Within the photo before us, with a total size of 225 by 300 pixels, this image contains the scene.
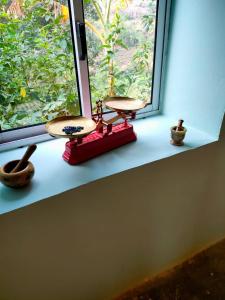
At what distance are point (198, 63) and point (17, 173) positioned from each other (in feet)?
2.73

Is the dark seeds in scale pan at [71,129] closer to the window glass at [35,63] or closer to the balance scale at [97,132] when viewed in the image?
the balance scale at [97,132]

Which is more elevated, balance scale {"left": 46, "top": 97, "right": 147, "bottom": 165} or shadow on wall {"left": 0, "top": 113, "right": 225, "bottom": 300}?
balance scale {"left": 46, "top": 97, "right": 147, "bottom": 165}

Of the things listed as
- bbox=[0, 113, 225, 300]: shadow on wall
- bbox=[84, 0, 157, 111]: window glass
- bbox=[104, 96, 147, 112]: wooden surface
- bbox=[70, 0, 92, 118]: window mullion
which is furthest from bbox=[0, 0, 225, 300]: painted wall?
bbox=[70, 0, 92, 118]: window mullion

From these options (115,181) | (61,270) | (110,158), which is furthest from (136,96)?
(61,270)

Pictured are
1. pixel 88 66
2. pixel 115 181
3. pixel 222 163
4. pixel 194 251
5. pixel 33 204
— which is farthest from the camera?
pixel 194 251

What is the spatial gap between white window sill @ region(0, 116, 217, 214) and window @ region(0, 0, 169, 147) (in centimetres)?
16

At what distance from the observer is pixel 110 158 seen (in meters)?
0.91

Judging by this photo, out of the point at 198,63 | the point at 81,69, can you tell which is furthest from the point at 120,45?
the point at 198,63

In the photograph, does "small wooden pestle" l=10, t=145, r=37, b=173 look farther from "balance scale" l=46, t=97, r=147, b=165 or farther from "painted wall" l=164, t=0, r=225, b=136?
"painted wall" l=164, t=0, r=225, b=136

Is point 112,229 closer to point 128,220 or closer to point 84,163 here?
point 128,220

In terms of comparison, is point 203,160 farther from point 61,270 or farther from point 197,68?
point 61,270

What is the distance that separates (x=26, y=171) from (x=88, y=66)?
0.52 m

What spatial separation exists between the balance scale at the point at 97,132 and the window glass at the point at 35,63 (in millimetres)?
130

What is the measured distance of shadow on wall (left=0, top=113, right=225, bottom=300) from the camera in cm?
77
